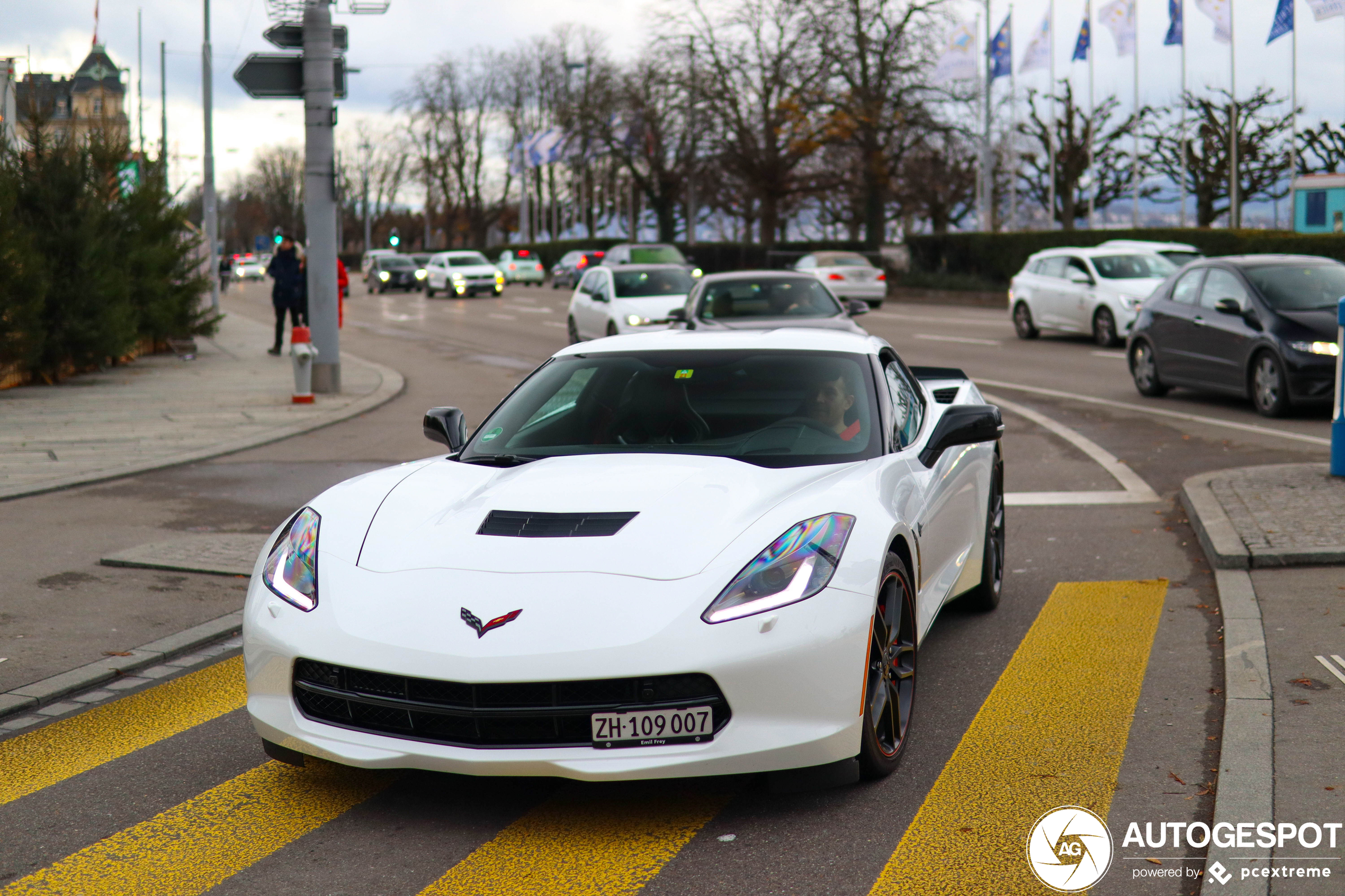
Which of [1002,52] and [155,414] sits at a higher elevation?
[1002,52]

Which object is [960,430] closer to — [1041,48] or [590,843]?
[590,843]

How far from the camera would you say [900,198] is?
56.5 m

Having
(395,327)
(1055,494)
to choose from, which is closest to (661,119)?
(395,327)

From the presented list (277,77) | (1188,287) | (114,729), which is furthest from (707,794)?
(277,77)

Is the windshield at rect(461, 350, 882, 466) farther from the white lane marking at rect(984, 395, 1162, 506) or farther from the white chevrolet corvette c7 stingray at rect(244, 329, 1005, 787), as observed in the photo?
the white lane marking at rect(984, 395, 1162, 506)

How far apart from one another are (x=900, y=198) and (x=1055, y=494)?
158ft

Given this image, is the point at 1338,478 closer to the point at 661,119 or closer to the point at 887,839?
the point at 887,839

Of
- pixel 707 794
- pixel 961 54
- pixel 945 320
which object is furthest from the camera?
pixel 961 54

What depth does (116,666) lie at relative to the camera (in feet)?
18.6

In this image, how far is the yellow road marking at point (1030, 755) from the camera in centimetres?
360

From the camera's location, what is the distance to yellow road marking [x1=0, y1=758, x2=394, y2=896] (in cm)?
358

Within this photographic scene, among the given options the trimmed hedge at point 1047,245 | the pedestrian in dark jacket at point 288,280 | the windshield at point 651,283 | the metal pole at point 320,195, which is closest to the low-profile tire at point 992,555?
the metal pole at point 320,195

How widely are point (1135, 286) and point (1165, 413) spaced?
874 centimetres

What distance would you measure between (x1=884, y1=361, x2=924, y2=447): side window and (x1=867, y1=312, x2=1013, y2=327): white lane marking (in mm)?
23542
